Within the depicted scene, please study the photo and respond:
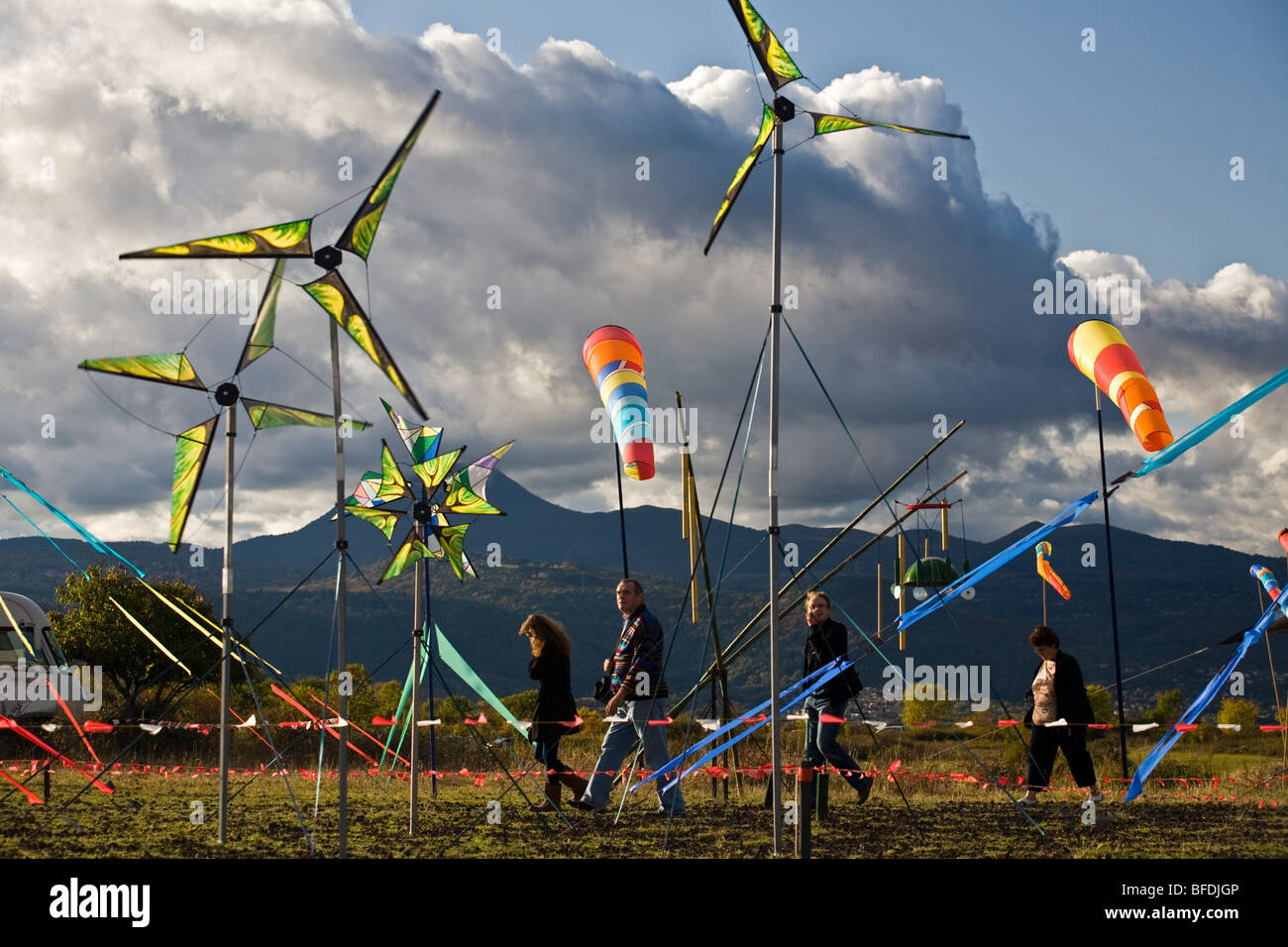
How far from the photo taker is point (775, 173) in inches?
306

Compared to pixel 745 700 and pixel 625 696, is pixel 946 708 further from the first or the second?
pixel 745 700

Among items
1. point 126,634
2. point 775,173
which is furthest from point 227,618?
point 126,634

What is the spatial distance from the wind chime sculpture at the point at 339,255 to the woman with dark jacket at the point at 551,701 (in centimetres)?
262

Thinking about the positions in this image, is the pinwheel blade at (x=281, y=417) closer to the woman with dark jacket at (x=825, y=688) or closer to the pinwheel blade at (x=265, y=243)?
the pinwheel blade at (x=265, y=243)

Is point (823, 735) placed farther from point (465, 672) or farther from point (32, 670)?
point (32, 670)

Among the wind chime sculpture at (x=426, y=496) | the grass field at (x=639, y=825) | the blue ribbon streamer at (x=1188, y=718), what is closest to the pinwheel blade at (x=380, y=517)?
the wind chime sculpture at (x=426, y=496)

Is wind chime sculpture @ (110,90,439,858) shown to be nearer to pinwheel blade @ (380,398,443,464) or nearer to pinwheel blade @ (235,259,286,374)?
pinwheel blade @ (235,259,286,374)

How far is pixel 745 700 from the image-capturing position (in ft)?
394

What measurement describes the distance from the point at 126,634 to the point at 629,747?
86.2 feet

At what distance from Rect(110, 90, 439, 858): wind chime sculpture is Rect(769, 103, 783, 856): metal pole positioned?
2335 millimetres

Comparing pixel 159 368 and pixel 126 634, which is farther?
pixel 126 634

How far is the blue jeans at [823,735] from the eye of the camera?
31.9 ft
